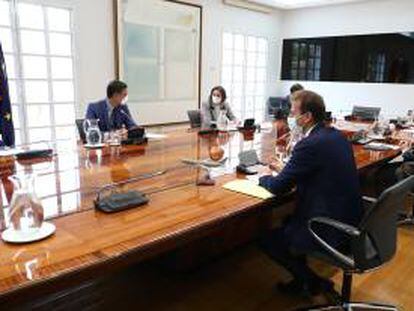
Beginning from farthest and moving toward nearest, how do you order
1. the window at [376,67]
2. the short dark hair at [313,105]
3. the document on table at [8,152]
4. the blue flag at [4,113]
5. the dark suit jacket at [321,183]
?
the window at [376,67] → the blue flag at [4,113] → the document on table at [8,152] → the short dark hair at [313,105] → the dark suit jacket at [321,183]

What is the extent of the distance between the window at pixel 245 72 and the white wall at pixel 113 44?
0.16 meters

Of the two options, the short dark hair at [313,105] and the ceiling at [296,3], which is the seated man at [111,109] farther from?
the ceiling at [296,3]

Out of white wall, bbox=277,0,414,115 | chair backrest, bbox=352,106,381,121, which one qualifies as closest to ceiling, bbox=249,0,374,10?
white wall, bbox=277,0,414,115

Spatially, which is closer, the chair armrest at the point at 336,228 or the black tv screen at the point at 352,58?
the chair armrest at the point at 336,228

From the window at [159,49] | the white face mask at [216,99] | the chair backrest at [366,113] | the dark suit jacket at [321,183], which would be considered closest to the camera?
the dark suit jacket at [321,183]

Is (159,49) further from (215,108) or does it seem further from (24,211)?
(24,211)

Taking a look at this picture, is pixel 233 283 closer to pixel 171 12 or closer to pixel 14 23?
pixel 14 23

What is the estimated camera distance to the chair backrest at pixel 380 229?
142 cm

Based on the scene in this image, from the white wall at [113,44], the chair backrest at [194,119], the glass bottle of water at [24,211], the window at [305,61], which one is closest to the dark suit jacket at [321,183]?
the glass bottle of water at [24,211]

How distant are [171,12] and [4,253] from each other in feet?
15.3

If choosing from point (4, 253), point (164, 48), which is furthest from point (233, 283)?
point (164, 48)

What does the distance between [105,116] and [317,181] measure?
222 cm

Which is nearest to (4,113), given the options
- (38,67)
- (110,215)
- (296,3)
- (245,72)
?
(38,67)

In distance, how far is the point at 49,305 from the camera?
1911mm
